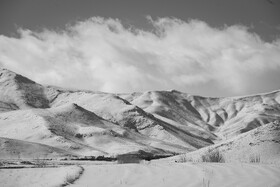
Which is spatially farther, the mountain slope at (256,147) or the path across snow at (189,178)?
the mountain slope at (256,147)

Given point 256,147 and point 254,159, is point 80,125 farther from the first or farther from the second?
point 254,159

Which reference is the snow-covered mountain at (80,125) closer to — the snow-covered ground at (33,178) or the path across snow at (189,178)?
the snow-covered ground at (33,178)

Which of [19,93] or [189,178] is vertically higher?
[19,93]

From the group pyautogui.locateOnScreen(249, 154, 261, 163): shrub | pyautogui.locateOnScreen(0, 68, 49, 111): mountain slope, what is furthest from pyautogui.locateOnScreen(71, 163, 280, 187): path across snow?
pyautogui.locateOnScreen(0, 68, 49, 111): mountain slope

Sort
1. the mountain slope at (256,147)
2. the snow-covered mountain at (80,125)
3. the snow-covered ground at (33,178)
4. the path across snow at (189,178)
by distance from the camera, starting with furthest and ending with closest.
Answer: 1. the snow-covered mountain at (80,125)
2. the mountain slope at (256,147)
3. the snow-covered ground at (33,178)
4. the path across snow at (189,178)

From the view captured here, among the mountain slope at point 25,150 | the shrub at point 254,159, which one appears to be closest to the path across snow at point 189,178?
the shrub at point 254,159

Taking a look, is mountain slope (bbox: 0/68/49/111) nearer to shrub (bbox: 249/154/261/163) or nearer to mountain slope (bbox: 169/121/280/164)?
mountain slope (bbox: 169/121/280/164)

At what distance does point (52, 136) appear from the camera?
307ft

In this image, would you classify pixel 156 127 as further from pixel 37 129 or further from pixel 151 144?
pixel 37 129

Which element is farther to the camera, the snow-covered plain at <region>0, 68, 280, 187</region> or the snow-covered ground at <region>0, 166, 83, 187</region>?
the snow-covered ground at <region>0, 166, 83, 187</region>

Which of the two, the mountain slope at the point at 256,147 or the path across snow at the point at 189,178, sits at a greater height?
the mountain slope at the point at 256,147

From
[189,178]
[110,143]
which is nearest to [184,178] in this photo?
[189,178]

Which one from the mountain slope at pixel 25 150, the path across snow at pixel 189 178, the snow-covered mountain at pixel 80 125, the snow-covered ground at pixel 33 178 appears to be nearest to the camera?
the path across snow at pixel 189 178

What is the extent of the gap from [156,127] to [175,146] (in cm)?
2558
